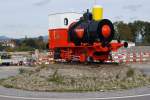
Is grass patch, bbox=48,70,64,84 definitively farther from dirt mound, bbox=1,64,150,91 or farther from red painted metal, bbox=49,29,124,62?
red painted metal, bbox=49,29,124,62

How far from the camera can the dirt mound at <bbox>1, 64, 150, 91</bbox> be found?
18281 millimetres

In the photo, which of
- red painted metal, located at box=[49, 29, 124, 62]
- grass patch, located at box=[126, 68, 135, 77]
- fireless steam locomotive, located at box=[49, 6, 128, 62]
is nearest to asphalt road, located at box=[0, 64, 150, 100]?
grass patch, located at box=[126, 68, 135, 77]

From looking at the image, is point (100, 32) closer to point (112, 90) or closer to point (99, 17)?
point (99, 17)

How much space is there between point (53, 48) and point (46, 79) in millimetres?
8143

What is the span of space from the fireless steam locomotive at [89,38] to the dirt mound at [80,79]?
181cm

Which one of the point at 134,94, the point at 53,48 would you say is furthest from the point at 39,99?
the point at 53,48

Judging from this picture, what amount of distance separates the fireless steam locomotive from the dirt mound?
181cm

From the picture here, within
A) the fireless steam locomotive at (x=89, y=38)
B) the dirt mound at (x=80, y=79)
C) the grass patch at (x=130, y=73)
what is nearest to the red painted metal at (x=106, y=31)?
the fireless steam locomotive at (x=89, y=38)

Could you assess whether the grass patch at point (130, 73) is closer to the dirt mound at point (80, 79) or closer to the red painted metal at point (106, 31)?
the dirt mound at point (80, 79)

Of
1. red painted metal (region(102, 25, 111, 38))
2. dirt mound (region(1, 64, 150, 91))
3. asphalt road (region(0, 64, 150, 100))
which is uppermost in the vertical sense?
red painted metal (region(102, 25, 111, 38))

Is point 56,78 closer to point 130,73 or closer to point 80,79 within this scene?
point 80,79

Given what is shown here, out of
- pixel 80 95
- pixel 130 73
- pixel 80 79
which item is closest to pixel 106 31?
pixel 130 73

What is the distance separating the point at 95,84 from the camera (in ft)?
60.5

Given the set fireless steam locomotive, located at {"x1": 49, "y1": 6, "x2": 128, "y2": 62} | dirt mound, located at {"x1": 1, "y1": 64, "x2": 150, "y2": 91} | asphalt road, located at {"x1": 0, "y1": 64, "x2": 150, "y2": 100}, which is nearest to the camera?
asphalt road, located at {"x1": 0, "y1": 64, "x2": 150, "y2": 100}
